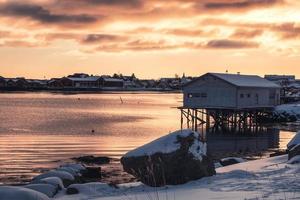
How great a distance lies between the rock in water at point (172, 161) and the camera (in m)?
14.2

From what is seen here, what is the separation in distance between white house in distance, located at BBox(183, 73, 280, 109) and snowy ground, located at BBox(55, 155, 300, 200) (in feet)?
118

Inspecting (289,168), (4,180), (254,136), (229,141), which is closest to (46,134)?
(229,141)

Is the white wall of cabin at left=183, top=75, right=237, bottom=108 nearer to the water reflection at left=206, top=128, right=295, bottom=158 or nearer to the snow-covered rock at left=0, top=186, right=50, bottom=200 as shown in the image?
the water reflection at left=206, top=128, right=295, bottom=158

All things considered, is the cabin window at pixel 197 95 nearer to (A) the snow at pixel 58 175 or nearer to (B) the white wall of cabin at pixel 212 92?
(B) the white wall of cabin at pixel 212 92

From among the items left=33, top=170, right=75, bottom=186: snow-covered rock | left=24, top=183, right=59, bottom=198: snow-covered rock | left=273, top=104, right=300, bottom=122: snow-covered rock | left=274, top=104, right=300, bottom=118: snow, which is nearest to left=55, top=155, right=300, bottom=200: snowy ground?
left=24, top=183, right=59, bottom=198: snow-covered rock

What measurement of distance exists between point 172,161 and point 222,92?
3858 cm

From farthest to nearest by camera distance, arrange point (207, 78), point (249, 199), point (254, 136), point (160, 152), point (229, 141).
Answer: point (207, 78)
point (254, 136)
point (229, 141)
point (160, 152)
point (249, 199)

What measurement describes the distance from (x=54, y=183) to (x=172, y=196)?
5.77 meters

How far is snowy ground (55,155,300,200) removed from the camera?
10422mm

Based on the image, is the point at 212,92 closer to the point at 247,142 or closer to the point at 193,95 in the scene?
the point at 193,95

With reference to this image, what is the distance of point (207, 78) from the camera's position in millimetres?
53062

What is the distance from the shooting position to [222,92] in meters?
52.2

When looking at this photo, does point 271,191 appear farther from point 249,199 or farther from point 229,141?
point 229,141

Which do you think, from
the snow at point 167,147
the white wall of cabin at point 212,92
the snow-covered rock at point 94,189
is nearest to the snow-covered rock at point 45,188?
A: the snow-covered rock at point 94,189
